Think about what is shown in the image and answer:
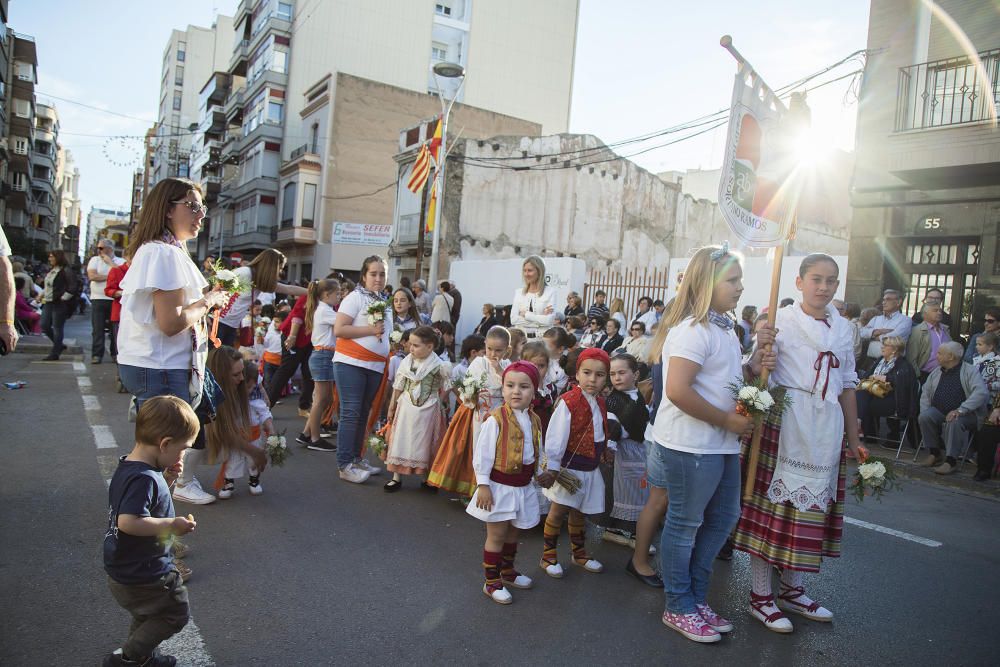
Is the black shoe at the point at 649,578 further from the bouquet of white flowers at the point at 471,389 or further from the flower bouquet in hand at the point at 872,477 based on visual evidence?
the bouquet of white flowers at the point at 471,389

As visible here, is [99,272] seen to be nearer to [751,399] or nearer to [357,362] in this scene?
[357,362]

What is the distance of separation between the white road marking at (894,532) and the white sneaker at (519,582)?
10.8 feet

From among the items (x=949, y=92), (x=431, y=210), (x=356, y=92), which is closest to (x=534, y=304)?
(x=949, y=92)

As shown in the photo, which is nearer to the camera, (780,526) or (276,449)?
(780,526)

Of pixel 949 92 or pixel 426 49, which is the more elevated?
pixel 426 49

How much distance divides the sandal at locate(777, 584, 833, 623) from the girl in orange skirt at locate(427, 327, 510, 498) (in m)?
2.41

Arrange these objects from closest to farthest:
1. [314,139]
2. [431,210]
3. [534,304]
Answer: [534,304] → [431,210] → [314,139]

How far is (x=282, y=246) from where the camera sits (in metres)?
43.2

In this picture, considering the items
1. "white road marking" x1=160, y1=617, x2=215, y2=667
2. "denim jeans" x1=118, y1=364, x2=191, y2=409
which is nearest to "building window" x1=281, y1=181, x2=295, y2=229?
"denim jeans" x1=118, y1=364, x2=191, y2=409

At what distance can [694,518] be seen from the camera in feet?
12.2

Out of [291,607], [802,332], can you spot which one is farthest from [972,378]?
[291,607]

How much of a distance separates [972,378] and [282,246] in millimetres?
39597

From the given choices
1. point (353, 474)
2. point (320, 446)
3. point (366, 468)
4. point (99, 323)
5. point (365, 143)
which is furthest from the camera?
point (365, 143)

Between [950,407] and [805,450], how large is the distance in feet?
20.6
